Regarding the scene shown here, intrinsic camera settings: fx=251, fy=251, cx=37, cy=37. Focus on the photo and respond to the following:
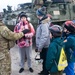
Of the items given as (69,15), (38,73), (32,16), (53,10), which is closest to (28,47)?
(38,73)

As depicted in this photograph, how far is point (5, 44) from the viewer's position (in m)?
4.54

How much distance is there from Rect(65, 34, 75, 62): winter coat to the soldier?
2.82 feet

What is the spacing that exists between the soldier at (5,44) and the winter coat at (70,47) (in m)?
0.86

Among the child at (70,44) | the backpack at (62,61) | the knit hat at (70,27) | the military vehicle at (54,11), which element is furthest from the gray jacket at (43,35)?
the military vehicle at (54,11)

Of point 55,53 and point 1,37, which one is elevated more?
point 1,37

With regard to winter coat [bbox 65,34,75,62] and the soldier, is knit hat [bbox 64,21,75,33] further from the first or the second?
the soldier

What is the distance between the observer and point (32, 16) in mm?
10266

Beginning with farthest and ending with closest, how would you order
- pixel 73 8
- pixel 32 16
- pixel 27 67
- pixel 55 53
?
pixel 73 8 → pixel 32 16 → pixel 27 67 → pixel 55 53

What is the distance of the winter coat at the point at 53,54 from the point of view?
14.1 feet

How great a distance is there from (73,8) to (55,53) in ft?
25.5

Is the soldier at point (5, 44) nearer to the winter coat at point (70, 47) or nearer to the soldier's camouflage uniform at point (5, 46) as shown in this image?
the soldier's camouflage uniform at point (5, 46)

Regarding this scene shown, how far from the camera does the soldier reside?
4434 millimetres

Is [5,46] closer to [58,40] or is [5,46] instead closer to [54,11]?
[58,40]

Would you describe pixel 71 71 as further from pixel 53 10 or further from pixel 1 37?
pixel 53 10
